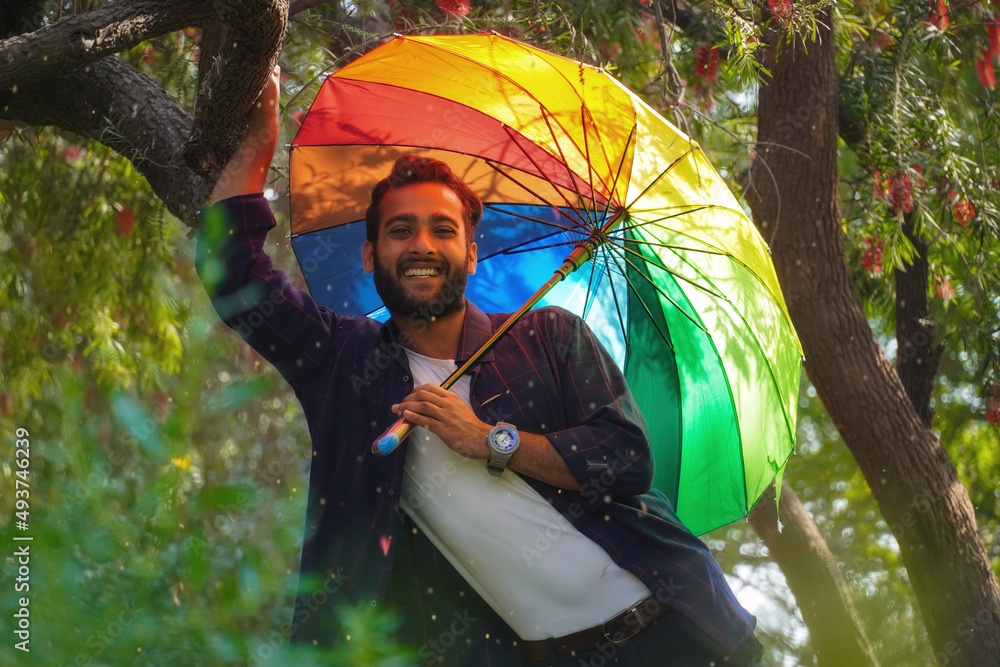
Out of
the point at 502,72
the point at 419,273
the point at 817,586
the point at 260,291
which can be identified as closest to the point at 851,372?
the point at 817,586

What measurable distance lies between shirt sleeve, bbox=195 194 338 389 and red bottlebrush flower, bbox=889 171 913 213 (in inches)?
133

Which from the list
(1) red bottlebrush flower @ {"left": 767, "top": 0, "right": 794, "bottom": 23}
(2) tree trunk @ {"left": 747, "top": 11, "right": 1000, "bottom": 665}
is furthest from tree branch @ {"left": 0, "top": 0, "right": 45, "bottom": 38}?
(2) tree trunk @ {"left": 747, "top": 11, "right": 1000, "bottom": 665}

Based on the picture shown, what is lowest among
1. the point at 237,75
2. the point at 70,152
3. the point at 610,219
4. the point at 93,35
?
the point at 610,219

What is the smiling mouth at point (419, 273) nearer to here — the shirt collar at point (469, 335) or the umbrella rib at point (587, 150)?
the shirt collar at point (469, 335)

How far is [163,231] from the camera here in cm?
514

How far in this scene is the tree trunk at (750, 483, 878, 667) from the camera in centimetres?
571

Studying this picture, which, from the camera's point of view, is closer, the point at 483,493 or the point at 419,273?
the point at 483,493

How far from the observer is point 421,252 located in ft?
7.80

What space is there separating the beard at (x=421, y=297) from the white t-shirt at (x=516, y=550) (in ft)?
1.27

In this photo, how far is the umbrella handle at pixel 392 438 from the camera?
203 cm

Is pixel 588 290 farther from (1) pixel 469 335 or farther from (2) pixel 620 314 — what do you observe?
(1) pixel 469 335

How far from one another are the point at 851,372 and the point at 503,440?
3611mm

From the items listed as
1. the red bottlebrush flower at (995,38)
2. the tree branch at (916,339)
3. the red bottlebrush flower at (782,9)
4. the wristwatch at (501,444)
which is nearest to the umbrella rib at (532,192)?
the wristwatch at (501,444)

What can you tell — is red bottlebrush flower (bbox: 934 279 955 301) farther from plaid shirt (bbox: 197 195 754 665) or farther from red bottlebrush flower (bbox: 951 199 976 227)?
plaid shirt (bbox: 197 195 754 665)
